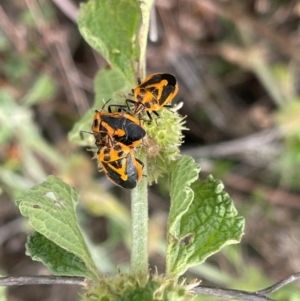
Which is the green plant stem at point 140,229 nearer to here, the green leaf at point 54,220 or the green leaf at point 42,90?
the green leaf at point 54,220

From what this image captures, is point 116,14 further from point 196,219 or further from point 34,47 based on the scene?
point 34,47

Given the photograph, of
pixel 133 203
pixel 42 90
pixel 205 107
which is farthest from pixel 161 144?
pixel 205 107

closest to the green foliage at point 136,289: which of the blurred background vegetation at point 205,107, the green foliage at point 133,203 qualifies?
the green foliage at point 133,203

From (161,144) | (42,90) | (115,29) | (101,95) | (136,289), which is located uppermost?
(42,90)

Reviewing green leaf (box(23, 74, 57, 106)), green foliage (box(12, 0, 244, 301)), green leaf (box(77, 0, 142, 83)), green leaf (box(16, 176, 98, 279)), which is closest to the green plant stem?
green foliage (box(12, 0, 244, 301))

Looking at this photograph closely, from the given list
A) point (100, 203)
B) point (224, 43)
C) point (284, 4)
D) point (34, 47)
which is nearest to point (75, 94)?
point (34, 47)

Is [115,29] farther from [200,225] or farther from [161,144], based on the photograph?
[200,225]
